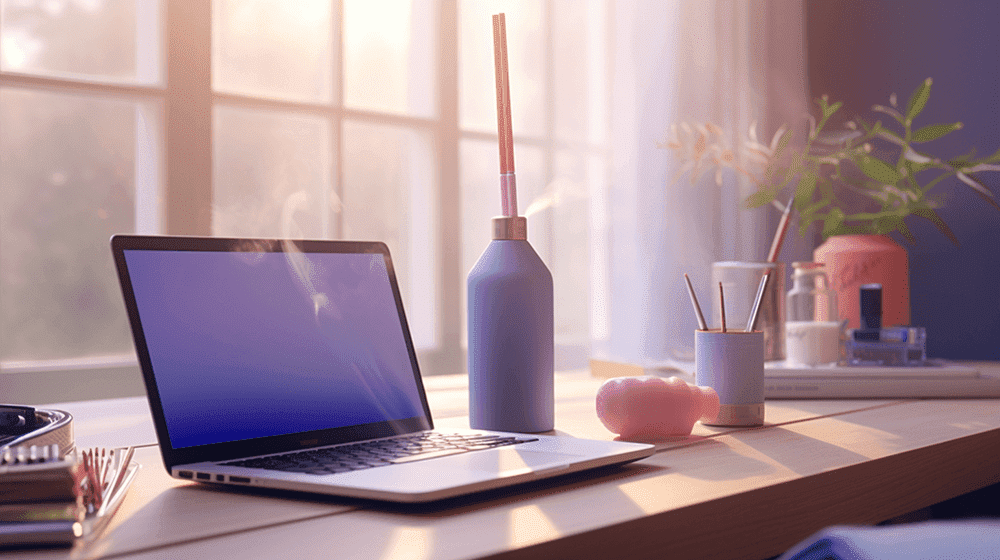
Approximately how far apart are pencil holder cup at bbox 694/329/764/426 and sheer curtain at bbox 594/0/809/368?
1022 mm

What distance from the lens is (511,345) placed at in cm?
85

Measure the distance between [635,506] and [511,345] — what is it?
0.32 m

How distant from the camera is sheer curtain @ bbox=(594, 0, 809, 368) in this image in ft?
6.56

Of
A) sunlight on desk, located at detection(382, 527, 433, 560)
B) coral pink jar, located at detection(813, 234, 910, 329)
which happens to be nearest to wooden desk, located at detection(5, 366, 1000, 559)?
sunlight on desk, located at detection(382, 527, 433, 560)

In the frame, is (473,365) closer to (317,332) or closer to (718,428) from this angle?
(317,332)

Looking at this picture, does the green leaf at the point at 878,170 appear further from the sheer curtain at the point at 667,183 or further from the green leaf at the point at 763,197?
the sheer curtain at the point at 667,183

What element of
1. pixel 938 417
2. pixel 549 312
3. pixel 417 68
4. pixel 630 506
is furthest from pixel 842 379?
pixel 417 68

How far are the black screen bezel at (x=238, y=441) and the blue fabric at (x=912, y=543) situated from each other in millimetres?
423

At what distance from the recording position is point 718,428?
93cm

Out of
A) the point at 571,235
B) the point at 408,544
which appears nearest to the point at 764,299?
the point at 571,235

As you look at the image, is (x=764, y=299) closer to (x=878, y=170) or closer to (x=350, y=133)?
(x=878, y=170)

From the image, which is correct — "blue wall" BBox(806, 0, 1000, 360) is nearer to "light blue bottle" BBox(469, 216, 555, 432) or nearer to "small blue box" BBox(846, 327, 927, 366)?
"small blue box" BBox(846, 327, 927, 366)

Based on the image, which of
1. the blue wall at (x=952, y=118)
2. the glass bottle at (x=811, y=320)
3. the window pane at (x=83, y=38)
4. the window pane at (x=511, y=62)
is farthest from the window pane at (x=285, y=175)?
the blue wall at (x=952, y=118)

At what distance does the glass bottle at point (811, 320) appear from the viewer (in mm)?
1333
